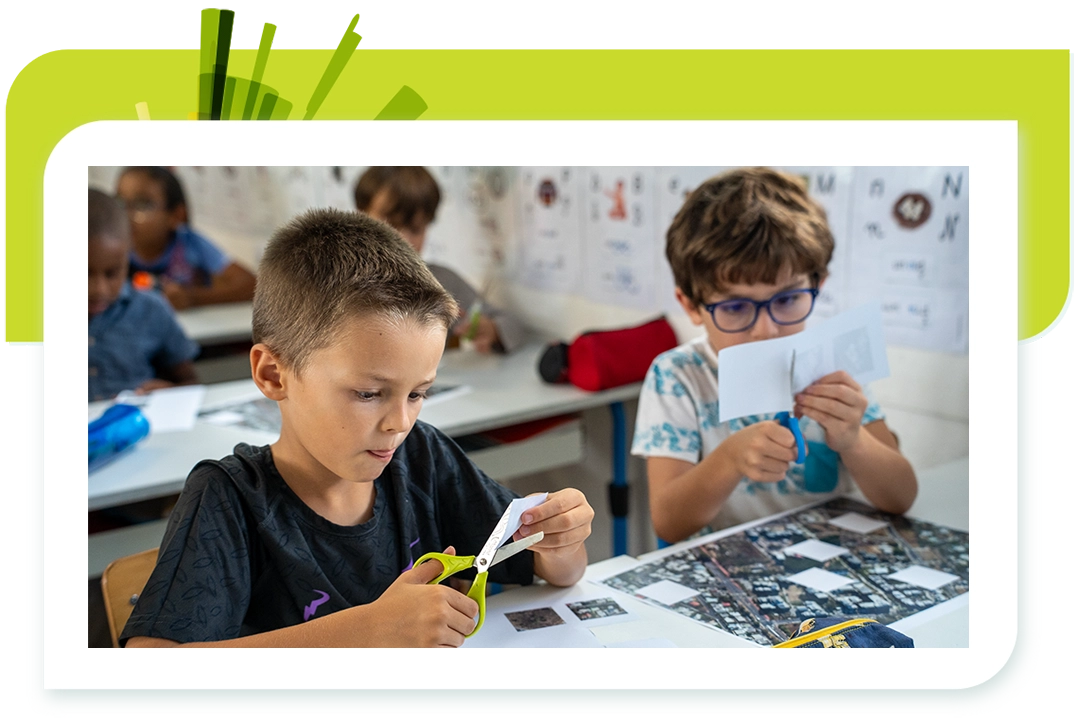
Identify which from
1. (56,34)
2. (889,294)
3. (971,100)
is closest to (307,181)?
(889,294)

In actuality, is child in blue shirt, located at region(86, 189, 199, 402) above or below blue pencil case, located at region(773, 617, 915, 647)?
above

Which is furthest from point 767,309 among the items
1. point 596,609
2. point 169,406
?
point 169,406

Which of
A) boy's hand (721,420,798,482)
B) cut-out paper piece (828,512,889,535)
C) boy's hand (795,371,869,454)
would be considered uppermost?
boy's hand (795,371,869,454)

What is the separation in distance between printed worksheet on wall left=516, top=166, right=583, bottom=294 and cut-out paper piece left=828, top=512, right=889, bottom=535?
1306mm

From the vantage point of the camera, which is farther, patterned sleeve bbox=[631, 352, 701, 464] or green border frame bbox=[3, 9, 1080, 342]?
patterned sleeve bbox=[631, 352, 701, 464]

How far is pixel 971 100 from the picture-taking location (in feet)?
2.81

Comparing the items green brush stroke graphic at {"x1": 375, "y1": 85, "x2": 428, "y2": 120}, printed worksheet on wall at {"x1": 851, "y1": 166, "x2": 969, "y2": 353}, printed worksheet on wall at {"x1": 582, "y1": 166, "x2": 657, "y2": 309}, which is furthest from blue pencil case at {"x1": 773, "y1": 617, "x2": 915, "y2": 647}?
printed worksheet on wall at {"x1": 582, "y1": 166, "x2": 657, "y2": 309}

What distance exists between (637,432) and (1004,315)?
1.95 ft

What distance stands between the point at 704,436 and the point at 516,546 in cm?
49

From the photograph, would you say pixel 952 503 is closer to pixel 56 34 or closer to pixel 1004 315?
pixel 1004 315

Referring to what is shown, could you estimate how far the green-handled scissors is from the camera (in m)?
0.87

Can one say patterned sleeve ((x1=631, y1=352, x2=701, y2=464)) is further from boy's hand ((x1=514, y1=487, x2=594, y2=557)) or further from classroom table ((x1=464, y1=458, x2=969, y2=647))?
boy's hand ((x1=514, y1=487, x2=594, y2=557))

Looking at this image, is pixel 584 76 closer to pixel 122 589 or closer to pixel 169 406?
pixel 122 589
